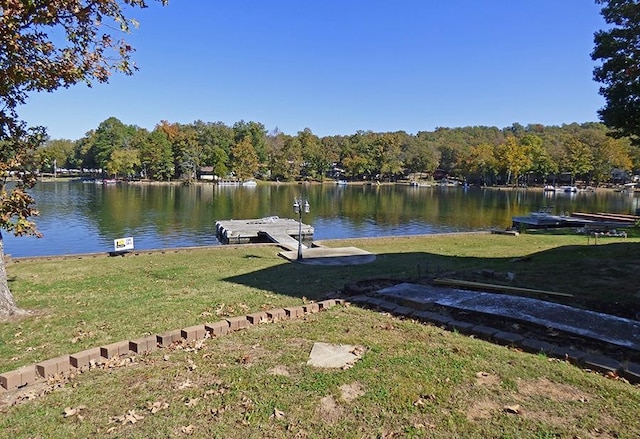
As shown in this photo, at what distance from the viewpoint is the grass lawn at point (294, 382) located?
3713 millimetres

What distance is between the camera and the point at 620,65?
1291 cm

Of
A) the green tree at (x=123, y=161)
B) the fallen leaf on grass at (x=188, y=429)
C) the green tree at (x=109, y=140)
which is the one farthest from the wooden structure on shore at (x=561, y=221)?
the green tree at (x=109, y=140)

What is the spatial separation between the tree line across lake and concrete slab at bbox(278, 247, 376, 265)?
7830cm

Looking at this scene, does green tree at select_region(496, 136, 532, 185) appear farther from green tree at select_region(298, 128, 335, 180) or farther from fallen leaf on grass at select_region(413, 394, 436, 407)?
fallen leaf on grass at select_region(413, 394, 436, 407)

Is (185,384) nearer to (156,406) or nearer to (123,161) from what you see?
(156,406)

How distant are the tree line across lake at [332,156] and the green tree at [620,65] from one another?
8274 cm

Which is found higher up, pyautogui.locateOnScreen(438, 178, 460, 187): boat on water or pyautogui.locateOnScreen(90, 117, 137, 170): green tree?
pyautogui.locateOnScreen(90, 117, 137, 170): green tree

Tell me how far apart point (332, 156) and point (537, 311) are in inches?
4242

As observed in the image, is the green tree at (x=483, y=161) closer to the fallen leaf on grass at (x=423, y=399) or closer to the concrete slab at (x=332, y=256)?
the concrete slab at (x=332, y=256)

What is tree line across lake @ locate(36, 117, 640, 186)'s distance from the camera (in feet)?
296

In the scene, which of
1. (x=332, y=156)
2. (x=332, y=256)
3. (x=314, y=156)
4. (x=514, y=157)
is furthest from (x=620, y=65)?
(x=332, y=156)

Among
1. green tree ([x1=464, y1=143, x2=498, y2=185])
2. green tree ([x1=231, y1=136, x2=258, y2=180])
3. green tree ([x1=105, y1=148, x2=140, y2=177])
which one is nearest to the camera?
green tree ([x1=105, y1=148, x2=140, y2=177])

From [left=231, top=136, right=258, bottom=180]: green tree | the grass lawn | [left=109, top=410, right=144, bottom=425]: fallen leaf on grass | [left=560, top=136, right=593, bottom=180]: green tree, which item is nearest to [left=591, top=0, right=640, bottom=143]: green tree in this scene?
the grass lawn

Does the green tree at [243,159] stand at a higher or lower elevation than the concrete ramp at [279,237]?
higher
